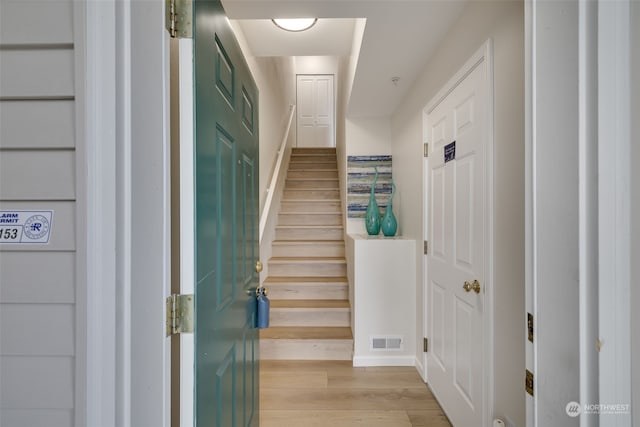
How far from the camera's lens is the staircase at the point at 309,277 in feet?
8.18

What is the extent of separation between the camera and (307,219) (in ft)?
12.9

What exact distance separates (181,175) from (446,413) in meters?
2.07

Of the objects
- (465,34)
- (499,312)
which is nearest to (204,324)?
(499,312)

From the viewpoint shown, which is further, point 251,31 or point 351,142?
point 351,142

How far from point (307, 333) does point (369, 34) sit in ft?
7.55

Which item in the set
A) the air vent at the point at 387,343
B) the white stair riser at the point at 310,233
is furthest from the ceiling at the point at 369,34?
the air vent at the point at 387,343

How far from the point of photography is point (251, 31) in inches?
81.4

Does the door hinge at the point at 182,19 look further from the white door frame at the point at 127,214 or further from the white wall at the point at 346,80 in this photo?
the white wall at the point at 346,80

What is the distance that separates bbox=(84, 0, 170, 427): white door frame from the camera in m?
0.65

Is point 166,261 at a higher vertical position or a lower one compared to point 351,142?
lower

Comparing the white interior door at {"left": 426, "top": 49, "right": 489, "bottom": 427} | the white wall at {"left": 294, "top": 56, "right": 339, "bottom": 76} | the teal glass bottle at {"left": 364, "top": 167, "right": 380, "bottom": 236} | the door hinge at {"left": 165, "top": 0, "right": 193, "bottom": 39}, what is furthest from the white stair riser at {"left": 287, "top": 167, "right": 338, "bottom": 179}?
the door hinge at {"left": 165, "top": 0, "right": 193, "bottom": 39}

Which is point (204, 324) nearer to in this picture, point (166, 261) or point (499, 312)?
point (166, 261)
